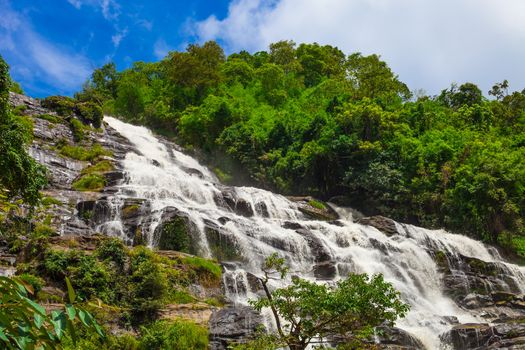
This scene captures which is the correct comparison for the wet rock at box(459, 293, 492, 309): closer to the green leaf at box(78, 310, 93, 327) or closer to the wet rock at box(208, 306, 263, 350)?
the wet rock at box(208, 306, 263, 350)

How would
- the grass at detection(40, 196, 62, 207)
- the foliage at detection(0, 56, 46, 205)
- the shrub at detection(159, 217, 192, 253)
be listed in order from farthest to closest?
1. the grass at detection(40, 196, 62, 207)
2. the shrub at detection(159, 217, 192, 253)
3. the foliage at detection(0, 56, 46, 205)

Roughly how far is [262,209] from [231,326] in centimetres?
1426

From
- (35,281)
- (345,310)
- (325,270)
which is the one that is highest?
Result: (325,270)

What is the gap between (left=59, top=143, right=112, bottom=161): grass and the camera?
32281mm

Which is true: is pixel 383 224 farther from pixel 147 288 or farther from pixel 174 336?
pixel 174 336

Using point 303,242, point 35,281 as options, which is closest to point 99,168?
point 303,242

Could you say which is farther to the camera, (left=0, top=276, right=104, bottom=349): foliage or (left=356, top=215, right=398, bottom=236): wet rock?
(left=356, top=215, right=398, bottom=236): wet rock

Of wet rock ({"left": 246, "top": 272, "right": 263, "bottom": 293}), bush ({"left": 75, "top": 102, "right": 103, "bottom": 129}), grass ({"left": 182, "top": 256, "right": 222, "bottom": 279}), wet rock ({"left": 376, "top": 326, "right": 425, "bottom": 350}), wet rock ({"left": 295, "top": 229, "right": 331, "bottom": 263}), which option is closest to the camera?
wet rock ({"left": 376, "top": 326, "right": 425, "bottom": 350})

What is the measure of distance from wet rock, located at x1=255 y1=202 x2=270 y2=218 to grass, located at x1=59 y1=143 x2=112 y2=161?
11659 millimetres

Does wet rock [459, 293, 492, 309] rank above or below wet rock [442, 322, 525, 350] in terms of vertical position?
above

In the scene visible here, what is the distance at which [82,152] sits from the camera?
1302 inches

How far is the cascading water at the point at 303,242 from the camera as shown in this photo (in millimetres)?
21094

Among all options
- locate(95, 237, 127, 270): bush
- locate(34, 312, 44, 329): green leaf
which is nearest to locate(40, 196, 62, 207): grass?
locate(95, 237, 127, 270): bush

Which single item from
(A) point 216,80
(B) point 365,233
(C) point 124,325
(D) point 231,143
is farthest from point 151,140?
(C) point 124,325
